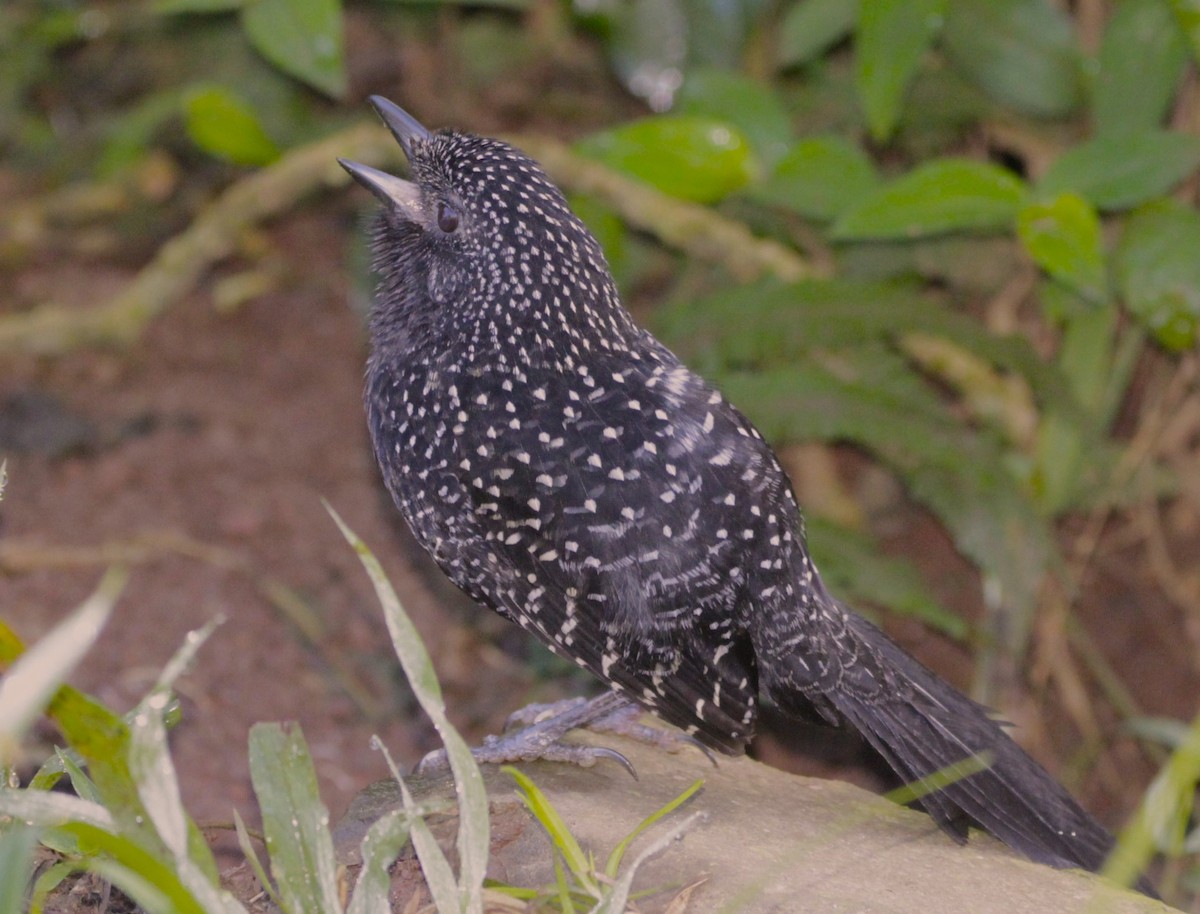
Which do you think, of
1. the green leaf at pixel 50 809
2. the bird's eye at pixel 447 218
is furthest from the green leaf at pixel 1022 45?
the green leaf at pixel 50 809

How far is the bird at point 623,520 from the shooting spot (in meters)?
2.91

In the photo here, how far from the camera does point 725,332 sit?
4375 mm

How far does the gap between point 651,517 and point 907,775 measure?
32.6 inches

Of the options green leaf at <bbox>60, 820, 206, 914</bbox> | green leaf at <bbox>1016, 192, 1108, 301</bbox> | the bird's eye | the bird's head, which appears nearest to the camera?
green leaf at <bbox>60, 820, 206, 914</bbox>

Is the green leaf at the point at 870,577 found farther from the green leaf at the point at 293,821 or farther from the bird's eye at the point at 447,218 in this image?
the green leaf at the point at 293,821

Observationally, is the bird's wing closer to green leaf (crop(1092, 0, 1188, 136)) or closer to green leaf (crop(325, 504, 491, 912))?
green leaf (crop(325, 504, 491, 912))

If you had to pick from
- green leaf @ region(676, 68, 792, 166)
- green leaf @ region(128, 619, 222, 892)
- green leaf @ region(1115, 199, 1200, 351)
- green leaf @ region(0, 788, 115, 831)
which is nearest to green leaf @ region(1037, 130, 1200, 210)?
green leaf @ region(1115, 199, 1200, 351)

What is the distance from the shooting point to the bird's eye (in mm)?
3268

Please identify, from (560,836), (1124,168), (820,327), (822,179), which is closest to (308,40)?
(822,179)

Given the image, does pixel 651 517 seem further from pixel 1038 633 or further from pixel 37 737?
pixel 1038 633

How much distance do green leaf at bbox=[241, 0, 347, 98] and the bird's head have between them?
1037mm

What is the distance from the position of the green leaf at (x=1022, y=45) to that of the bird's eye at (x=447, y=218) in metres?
2.45

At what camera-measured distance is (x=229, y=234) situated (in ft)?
17.7

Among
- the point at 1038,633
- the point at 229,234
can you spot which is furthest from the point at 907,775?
the point at 229,234
